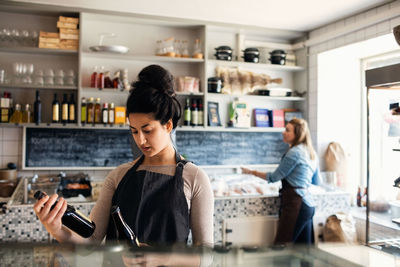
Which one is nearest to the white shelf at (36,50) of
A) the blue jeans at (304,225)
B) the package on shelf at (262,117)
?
the package on shelf at (262,117)

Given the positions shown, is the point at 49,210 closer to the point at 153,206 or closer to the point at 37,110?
the point at 153,206

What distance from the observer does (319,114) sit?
500cm

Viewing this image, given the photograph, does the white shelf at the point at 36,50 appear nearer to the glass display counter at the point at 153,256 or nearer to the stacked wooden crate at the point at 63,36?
the stacked wooden crate at the point at 63,36

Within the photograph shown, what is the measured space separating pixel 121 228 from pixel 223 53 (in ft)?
13.1

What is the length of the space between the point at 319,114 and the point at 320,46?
35.3 inches

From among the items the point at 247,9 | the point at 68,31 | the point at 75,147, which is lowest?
the point at 75,147

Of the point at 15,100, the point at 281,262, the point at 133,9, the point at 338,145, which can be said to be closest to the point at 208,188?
the point at 281,262

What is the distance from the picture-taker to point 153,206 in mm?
1349

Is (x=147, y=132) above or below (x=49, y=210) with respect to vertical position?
above

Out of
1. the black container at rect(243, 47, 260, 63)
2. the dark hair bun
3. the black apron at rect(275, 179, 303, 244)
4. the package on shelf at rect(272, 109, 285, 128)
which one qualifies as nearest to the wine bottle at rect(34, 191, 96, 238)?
the dark hair bun

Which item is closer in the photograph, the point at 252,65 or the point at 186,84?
the point at 186,84

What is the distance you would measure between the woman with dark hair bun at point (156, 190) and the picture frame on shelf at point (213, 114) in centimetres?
343

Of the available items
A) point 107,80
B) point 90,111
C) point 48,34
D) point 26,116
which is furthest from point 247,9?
point 26,116

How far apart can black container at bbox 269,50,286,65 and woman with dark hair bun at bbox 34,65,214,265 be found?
12.9 feet
